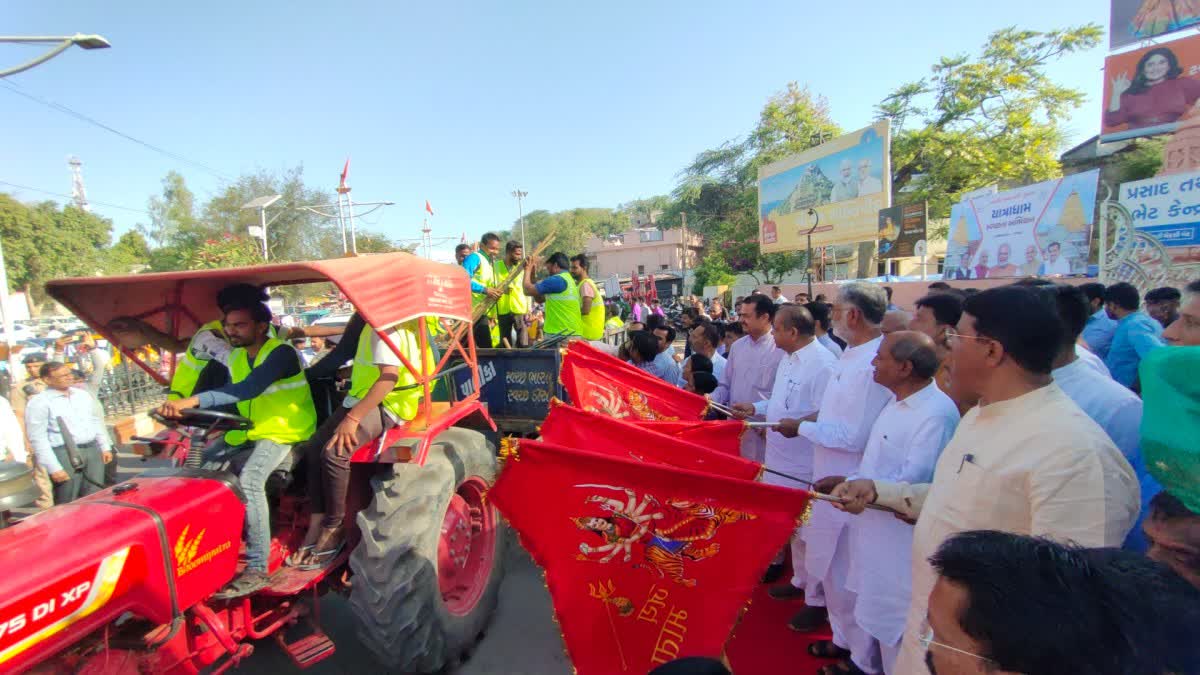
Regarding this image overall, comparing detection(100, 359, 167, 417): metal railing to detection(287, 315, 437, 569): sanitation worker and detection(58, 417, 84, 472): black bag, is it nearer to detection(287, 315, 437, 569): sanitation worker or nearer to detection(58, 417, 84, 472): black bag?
detection(58, 417, 84, 472): black bag

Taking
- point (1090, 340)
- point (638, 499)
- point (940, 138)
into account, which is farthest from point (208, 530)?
point (940, 138)

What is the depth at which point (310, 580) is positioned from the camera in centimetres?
278

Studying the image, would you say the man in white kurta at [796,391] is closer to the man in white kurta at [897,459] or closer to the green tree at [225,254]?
the man in white kurta at [897,459]

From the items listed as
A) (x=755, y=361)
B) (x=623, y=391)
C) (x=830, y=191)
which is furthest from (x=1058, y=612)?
(x=830, y=191)

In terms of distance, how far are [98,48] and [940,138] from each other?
25570 millimetres

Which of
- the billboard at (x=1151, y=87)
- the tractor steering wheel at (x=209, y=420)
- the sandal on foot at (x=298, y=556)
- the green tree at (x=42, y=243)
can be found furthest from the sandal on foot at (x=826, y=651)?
the green tree at (x=42, y=243)

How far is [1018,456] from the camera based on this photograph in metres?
1.61

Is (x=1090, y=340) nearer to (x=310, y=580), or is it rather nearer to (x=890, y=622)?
(x=890, y=622)

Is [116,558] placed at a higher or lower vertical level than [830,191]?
lower

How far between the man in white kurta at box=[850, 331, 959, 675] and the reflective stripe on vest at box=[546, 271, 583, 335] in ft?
12.7

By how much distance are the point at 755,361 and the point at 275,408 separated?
368 centimetres

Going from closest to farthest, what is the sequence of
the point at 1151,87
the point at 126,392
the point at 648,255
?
the point at 126,392 < the point at 1151,87 < the point at 648,255

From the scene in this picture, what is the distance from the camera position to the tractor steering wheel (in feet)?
8.97

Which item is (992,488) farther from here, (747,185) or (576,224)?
(576,224)
